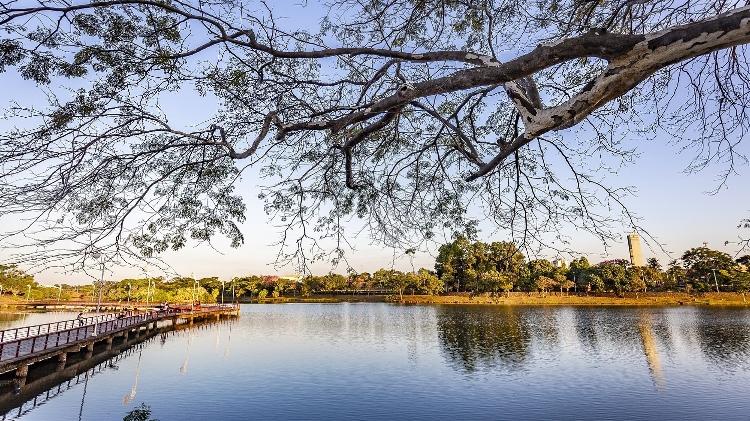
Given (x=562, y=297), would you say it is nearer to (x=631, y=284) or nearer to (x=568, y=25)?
(x=631, y=284)

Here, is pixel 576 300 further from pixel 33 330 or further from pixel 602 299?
pixel 33 330

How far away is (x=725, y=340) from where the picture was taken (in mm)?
27391

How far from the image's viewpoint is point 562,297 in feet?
228

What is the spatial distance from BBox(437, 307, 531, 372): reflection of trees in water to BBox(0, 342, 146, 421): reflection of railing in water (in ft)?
54.5

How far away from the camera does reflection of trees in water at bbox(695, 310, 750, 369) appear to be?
2176 centimetres

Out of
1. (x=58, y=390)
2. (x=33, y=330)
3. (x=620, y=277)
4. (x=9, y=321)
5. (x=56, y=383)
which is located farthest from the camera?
(x=620, y=277)

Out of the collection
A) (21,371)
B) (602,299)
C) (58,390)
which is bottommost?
(58,390)

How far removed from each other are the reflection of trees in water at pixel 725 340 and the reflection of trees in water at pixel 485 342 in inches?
365

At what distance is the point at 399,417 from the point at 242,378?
859cm

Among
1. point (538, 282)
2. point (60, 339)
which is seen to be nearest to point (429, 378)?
point (60, 339)

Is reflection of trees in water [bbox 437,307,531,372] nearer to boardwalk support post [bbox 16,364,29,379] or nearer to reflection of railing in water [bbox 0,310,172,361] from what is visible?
boardwalk support post [bbox 16,364,29,379]

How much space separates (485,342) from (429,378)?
995 centimetres

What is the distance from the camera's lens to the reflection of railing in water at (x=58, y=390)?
13727 millimetres

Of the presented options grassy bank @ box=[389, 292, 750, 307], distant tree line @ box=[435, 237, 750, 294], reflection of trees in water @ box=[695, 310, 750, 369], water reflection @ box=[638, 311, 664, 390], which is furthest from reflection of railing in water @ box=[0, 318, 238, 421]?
grassy bank @ box=[389, 292, 750, 307]
